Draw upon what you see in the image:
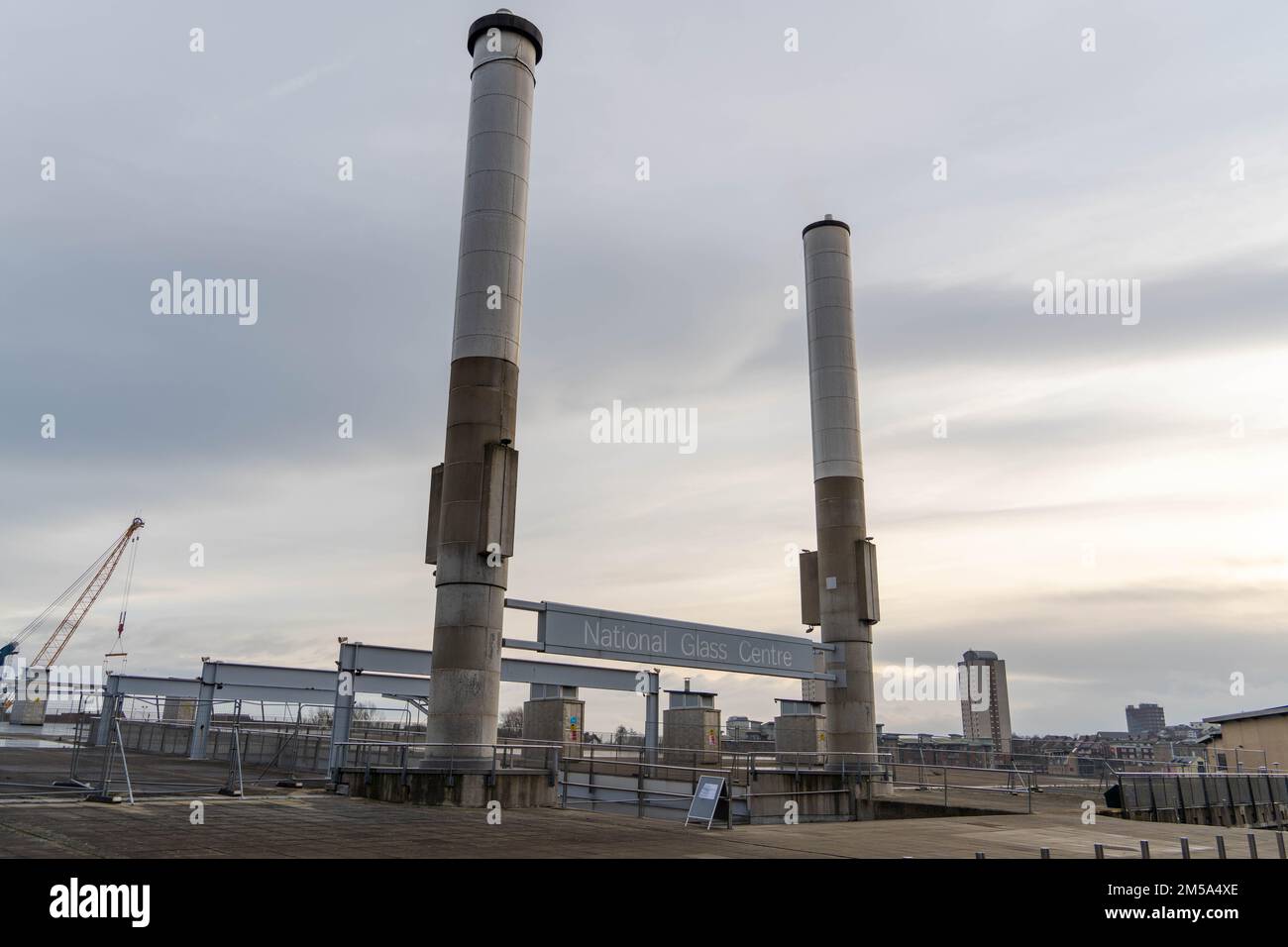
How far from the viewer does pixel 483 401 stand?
80.3ft

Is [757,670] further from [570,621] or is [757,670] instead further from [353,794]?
[353,794]

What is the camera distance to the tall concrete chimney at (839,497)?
36469 millimetres

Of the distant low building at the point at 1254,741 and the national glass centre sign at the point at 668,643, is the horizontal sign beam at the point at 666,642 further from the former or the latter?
the distant low building at the point at 1254,741

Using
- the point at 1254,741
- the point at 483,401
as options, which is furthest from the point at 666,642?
the point at 1254,741

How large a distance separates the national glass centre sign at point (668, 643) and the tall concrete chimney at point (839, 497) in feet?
7.25

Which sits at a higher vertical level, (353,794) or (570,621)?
(570,621)

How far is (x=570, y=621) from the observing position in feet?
85.0

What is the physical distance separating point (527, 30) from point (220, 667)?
26.8m

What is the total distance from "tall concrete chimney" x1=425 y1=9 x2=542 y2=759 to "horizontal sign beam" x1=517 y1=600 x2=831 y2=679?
1.82 m

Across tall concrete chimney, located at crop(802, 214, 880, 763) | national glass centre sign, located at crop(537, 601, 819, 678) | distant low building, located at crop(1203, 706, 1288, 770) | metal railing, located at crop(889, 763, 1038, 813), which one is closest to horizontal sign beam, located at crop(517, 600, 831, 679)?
national glass centre sign, located at crop(537, 601, 819, 678)

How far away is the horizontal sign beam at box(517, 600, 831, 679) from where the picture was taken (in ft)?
83.9

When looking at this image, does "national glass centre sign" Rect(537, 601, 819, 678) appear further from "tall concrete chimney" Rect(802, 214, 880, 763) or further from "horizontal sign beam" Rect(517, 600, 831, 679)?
"tall concrete chimney" Rect(802, 214, 880, 763)
